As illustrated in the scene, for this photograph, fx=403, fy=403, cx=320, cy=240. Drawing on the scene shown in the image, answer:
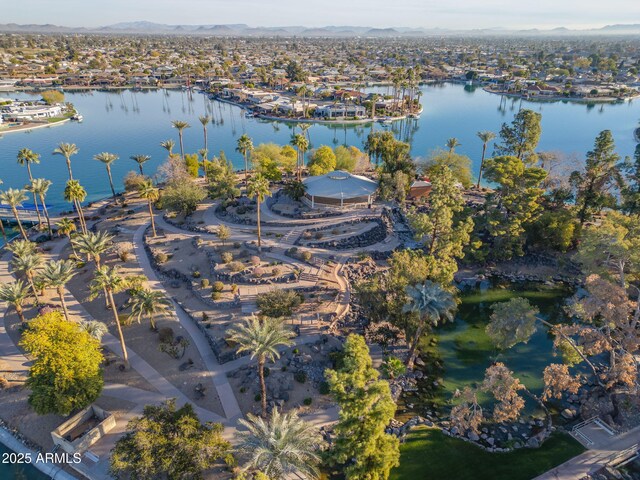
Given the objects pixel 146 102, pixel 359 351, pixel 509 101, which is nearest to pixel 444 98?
pixel 509 101

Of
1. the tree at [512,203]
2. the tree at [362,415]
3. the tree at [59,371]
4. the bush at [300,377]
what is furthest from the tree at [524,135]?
the tree at [59,371]

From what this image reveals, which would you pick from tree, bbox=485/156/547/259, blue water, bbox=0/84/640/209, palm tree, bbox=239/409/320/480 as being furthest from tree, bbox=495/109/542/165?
palm tree, bbox=239/409/320/480

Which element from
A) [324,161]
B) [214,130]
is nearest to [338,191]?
[324,161]

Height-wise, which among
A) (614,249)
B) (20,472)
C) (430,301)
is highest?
(614,249)

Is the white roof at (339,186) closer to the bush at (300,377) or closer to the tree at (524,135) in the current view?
the tree at (524,135)

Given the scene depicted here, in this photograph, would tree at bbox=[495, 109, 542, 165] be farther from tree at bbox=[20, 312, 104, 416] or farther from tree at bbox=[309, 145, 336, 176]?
tree at bbox=[20, 312, 104, 416]

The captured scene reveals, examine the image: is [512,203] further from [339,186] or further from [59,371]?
[59,371]
